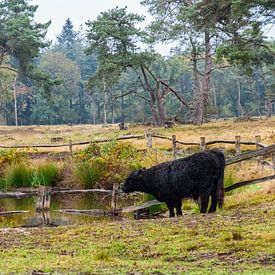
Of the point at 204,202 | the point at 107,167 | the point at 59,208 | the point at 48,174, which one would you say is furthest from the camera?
the point at 48,174

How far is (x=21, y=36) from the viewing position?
41.1 metres

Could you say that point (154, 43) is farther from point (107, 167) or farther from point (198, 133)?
point (107, 167)

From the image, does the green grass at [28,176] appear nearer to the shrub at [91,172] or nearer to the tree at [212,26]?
the shrub at [91,172]

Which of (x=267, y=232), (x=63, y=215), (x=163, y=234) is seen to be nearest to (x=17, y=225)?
(x=63, y=215)

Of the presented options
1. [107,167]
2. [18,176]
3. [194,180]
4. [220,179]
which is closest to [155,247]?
[194,180]

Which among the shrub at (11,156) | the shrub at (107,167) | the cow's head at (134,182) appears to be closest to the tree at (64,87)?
the shrub at (11,156)

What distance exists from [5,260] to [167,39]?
40.9 metres

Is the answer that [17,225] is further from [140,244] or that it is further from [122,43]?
[122,43]

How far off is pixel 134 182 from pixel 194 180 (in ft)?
6.92

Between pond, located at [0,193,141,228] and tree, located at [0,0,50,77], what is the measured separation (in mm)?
26125

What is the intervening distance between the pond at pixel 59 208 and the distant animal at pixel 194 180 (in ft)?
5.63

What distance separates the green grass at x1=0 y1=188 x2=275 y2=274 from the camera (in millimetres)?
6105

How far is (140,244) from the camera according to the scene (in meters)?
7.68

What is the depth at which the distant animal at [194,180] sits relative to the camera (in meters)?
11.2
